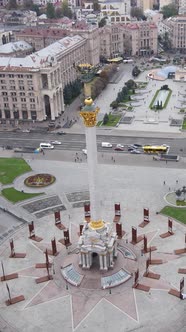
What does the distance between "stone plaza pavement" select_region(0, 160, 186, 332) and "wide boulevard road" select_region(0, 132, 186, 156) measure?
2257 cm

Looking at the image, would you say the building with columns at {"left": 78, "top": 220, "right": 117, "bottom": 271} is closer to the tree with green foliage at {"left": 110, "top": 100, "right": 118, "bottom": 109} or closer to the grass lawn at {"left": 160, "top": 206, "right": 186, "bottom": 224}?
the grass lawn at {"left": 160, "top": 206, "right": 186, "bottom": 224}

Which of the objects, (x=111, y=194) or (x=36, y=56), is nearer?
(x=111, y=194)

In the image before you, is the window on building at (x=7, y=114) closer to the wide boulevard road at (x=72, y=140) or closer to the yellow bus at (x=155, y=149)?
the wide boulevard road at (x=72, y=140)

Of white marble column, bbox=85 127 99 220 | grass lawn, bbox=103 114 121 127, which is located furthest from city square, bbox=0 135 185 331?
grass lawn, bbox=103 114 121 127

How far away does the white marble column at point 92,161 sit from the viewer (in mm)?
79500

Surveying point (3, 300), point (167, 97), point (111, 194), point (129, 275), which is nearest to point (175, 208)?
point (111, 194)

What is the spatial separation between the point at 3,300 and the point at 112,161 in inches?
2446

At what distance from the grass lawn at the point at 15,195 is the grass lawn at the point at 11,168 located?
232 inches

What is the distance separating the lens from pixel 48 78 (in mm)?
160875

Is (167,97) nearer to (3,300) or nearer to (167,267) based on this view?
(167,267)

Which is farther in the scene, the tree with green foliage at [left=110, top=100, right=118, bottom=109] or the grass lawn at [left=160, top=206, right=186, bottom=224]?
the tree with green foliage at [left=110, top=100, right=118, bottom=109]

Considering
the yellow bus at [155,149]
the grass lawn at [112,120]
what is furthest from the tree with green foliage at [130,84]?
the yellow bus at [155,149]

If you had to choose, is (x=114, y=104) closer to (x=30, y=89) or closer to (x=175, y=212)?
(x=30, y=89)

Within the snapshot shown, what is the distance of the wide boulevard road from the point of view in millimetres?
143012
